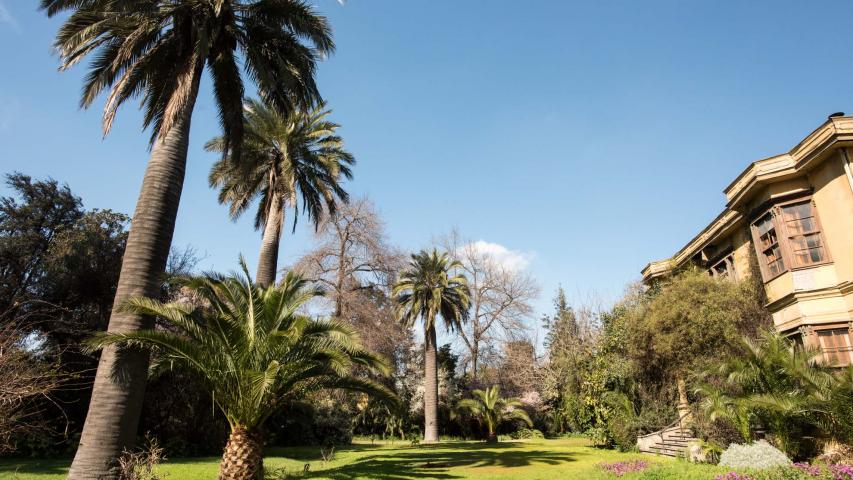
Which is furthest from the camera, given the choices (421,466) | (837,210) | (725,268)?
(725,268)

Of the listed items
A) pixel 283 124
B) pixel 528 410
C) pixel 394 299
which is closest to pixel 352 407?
pixel 394 299

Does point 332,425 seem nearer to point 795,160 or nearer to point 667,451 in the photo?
point 667,451

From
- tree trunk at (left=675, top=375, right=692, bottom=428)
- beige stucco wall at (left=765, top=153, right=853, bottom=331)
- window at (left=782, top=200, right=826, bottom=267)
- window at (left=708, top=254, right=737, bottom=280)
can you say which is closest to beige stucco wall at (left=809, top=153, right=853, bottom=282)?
beige stucco wall at (left=765, top=153, right=853, bottom=331)

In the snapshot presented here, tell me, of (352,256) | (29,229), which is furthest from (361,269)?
(29,229)

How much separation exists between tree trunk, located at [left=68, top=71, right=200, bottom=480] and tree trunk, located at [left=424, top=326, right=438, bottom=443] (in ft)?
74.5

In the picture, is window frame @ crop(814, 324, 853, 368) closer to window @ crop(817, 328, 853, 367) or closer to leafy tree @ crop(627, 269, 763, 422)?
window @ crop(817, 328, 853, 367)

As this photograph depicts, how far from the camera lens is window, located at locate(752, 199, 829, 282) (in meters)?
16.0

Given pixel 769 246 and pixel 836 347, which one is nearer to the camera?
pixel 836 347

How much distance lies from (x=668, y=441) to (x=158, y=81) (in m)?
20.5

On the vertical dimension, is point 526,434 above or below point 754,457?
below

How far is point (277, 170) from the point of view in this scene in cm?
2203

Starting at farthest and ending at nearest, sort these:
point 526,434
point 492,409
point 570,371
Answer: point 526,434 < point 492,409 < point 570,371

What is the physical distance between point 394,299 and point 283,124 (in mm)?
16934

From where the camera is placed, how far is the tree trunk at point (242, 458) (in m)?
10.5
